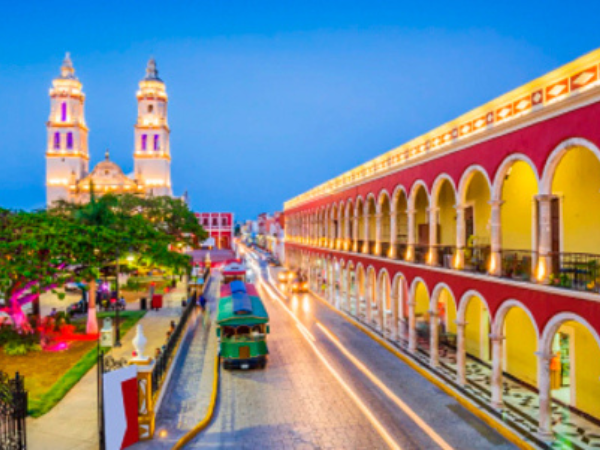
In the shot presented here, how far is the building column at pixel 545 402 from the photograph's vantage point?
1125 centimetres

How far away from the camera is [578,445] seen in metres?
11.0

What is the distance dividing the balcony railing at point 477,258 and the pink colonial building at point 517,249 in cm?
3

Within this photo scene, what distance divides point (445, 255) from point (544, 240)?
5.26m

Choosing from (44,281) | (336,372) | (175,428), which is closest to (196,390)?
(175,428)

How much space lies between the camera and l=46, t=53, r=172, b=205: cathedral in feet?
A: 213

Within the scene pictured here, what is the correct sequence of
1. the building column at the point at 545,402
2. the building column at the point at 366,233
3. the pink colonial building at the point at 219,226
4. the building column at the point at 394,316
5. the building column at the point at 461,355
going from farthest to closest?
the pink colonial building at the point at 219,226
the building column at the point at 366,233
the building column at the point at 394,316
the building column at the point at 461,355
the building column at the point at 545,402

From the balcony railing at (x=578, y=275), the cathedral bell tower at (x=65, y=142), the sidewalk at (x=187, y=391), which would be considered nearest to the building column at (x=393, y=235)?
the sidewalk at (x=187, y=391)

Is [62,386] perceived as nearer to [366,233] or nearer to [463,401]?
[463,401]

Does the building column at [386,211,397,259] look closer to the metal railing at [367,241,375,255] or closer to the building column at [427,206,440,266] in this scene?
the metal railing at [367,241,375,255]

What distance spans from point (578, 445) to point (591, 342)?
10.1 feet

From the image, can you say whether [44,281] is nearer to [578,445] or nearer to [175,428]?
[175,428]

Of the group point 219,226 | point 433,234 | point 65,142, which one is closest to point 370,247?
point 433,234

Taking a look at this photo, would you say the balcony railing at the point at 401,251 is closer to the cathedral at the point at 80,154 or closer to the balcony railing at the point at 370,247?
the balcony railing at the point at 370,247

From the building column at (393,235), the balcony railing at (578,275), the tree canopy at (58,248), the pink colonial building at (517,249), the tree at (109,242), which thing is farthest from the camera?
the building column at (393,235)
